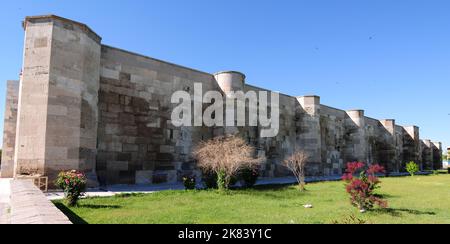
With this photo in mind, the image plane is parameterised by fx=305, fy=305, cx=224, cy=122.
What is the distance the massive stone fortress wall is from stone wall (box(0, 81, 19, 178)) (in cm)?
4

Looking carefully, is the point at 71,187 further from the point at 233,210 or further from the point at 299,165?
the point at 299,165

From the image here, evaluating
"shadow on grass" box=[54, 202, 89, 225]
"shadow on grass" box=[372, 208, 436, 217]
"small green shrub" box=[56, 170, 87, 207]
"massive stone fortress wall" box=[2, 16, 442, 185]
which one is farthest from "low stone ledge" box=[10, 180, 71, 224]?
"shadow on grass" box=[372, 208, 436, 217]

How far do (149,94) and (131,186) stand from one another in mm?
4296

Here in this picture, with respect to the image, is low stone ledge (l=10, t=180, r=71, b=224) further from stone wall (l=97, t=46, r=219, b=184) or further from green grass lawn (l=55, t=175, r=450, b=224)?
stone wall (l=97, t=46, r=219, b=184)

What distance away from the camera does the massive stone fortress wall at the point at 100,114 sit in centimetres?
1074

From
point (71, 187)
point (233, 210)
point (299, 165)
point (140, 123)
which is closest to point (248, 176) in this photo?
point (299, 165)

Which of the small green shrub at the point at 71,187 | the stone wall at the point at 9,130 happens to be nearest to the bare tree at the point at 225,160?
the small green shrub at the point at 71,187

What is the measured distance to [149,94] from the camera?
1435 centimetres

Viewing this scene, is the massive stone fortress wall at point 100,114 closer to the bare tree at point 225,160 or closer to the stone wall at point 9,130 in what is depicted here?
the stone wall at point 9,130

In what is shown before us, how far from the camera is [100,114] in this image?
12727mm

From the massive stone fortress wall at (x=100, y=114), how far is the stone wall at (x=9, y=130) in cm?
4

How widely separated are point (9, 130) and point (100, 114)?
6.19m

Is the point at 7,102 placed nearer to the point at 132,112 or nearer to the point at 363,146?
the point at 132,112
